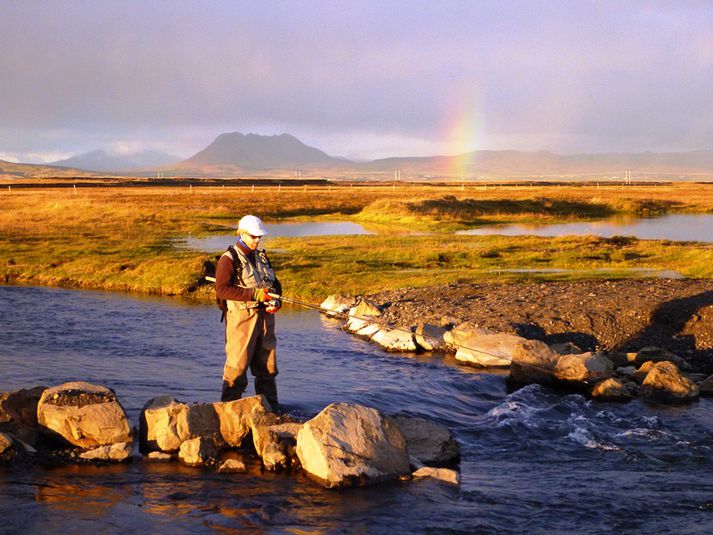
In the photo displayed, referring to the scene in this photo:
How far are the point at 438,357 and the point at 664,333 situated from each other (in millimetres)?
5244

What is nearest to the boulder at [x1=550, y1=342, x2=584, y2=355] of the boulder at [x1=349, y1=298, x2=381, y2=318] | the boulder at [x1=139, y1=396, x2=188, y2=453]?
the boulder at [x1=349, y1=298, x2=381, y2=318]

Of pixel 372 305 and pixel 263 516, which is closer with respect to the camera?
pixel 263 516

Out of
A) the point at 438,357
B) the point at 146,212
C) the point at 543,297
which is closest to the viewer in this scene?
the point at 438,357

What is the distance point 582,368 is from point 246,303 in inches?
286

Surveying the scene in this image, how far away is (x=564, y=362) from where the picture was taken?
15.6 meters

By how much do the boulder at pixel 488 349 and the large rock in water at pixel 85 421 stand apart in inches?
339

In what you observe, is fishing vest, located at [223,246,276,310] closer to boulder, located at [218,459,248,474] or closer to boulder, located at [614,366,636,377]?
boulder, located at [218,459,248,474]

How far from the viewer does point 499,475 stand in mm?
10828

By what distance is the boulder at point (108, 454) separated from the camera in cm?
1066

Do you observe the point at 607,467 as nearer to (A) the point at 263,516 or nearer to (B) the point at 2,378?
(A) the point at 263,516

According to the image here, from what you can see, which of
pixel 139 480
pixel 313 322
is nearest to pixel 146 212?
pixel 313 322

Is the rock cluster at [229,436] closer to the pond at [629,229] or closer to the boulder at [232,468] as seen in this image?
the boulder at [232,468]

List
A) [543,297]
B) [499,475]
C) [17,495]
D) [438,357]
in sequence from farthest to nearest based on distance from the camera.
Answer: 1. [543,297]
2. [438,357]
3. [499,475]
4. [17,495]

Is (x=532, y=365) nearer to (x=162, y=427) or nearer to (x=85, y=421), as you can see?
(x=162, y=427)
